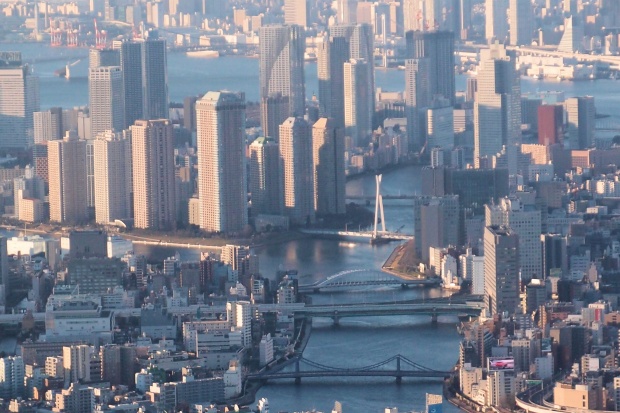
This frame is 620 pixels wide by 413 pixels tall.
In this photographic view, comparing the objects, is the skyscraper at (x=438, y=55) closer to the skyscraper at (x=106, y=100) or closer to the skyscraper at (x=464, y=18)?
the skyscraper at (x=106, y=100)

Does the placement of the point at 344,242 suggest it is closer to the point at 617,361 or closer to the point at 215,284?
the point at 215,284

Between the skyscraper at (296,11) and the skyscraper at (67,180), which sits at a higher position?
the skyscraper at (296,11)

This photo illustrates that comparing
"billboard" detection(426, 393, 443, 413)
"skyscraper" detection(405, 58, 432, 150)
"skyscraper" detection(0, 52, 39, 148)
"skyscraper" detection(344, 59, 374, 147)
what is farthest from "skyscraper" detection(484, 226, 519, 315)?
"skyscraper" detection(0, 52, 39, 148)

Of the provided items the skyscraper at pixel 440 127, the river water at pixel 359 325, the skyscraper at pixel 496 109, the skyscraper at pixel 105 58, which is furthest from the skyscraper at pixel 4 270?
the skyscraper at pixel 105 58

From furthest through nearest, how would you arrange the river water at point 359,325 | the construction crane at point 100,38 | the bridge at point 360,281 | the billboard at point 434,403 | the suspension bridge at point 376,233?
the construction crane at point 100,38
the suspension bridge at point 376,233
the bridge at point 360,281
the river water at point 359,325
the billboard at point 434,403

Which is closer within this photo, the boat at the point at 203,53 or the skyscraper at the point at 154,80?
the skyscraper at the point at 154,80

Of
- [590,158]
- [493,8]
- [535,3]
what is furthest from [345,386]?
[535,3]

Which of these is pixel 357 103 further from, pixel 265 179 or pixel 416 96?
pixel 265 179
